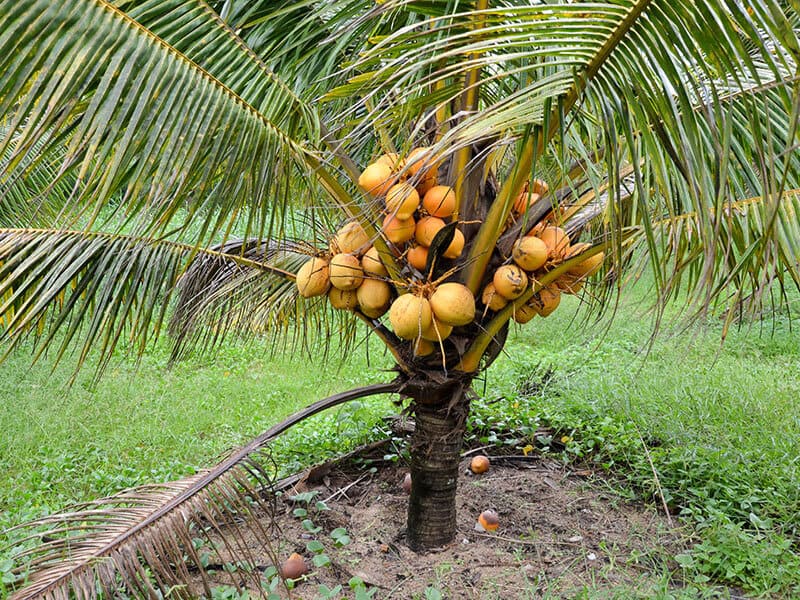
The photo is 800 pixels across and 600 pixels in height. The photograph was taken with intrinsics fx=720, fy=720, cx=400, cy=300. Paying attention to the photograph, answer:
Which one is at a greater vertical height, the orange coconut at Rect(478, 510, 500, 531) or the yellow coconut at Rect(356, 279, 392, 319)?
the yellow coconut at Rect(356, 279, 392, 319)

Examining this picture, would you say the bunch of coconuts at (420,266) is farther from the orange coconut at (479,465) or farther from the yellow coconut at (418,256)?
the orange coconut at (479,465)

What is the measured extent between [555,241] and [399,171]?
0.57 metres

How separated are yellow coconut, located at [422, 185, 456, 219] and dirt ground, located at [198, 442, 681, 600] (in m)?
1.11

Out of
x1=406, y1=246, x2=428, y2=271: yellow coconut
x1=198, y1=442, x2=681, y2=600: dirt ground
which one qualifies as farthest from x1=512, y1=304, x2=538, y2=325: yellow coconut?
x1=198, y1=442, x2=681, y2=600: dirt ground

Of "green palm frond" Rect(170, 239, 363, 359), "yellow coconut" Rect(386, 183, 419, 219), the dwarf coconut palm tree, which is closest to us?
the dwarf coconut palm tree

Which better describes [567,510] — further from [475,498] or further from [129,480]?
[129,480]

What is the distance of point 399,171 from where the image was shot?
1731mm

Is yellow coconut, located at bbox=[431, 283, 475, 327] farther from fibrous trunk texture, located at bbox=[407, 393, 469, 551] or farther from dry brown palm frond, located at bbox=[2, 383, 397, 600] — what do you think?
dry brown palm frond, located at bbox=[2, 383, 397, 600]

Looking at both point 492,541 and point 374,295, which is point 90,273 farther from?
point 492,541

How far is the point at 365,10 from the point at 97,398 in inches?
140

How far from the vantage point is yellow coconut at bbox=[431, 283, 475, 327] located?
1922 mm

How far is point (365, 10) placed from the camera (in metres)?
2.21

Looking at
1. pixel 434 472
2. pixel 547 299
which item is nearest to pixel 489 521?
pixel 434 472

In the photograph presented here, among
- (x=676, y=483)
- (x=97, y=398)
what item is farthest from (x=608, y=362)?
(x=97, y=398)
